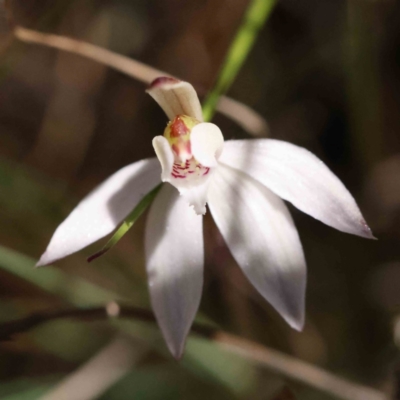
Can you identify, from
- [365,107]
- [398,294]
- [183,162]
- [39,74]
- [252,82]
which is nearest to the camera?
[183,162]

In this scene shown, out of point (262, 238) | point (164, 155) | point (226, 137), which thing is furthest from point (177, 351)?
point (226, 137)

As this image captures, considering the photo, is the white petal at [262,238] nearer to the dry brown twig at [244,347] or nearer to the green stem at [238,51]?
the green stem at [238,51]

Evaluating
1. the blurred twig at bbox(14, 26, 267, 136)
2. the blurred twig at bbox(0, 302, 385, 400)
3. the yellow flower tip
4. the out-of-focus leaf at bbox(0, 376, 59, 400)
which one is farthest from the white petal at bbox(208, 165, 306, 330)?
the out-of-focus leaf at bbox(0, 376, 59, 400)

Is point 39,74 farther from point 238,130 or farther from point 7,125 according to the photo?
point 238,130

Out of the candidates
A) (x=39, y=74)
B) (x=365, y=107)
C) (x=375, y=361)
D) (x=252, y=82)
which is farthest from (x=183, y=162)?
(x=39, y=74)

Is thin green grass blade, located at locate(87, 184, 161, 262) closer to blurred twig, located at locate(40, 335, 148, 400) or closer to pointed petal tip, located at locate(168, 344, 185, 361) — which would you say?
pointed petal tip, located at locate(168, 344, 185, 361)
